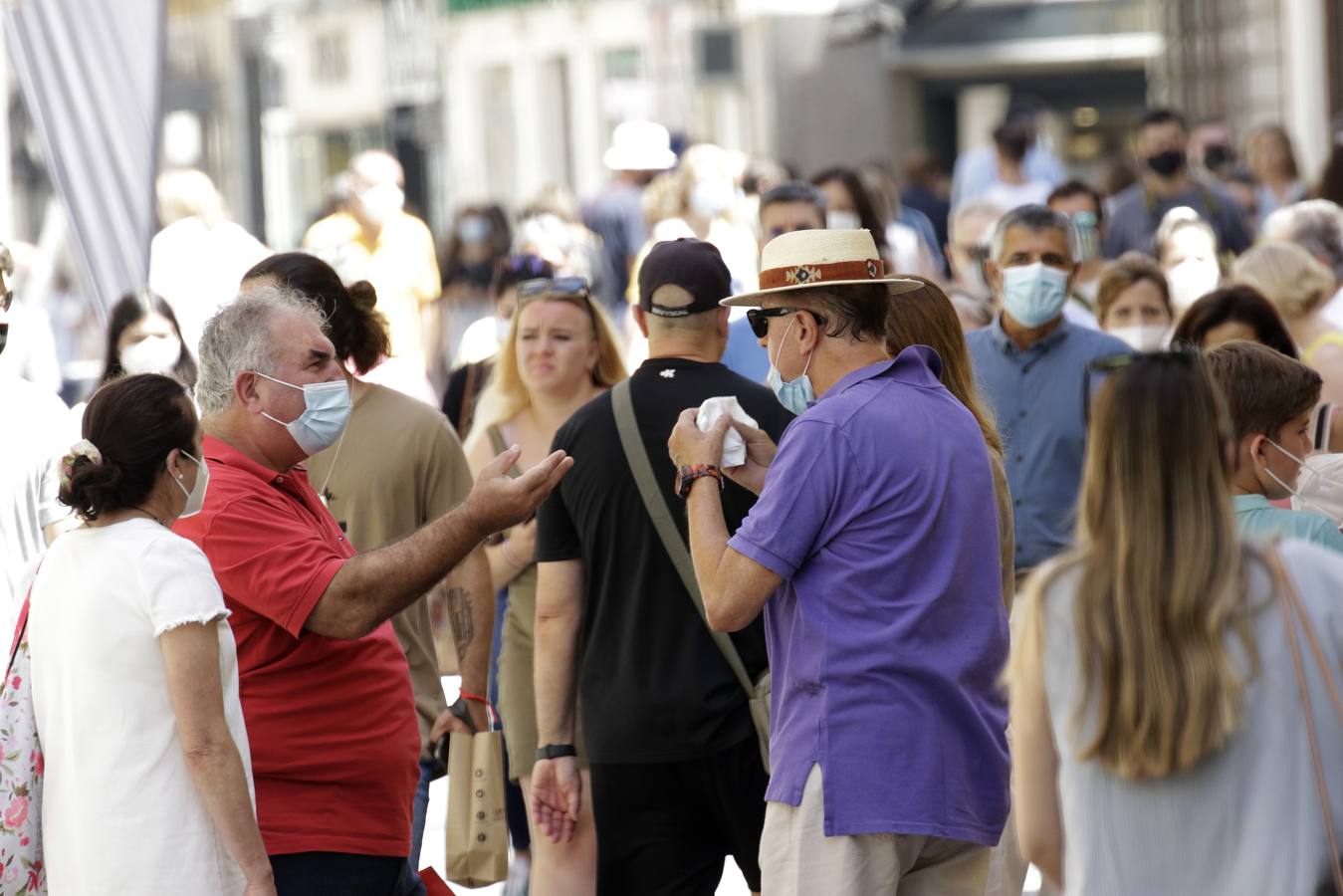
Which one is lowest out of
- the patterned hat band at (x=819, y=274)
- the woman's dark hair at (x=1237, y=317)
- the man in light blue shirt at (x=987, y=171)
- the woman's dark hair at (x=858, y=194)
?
the woman's dark hair at (x=1237, y=317)

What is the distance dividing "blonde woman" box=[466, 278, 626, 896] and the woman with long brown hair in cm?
153

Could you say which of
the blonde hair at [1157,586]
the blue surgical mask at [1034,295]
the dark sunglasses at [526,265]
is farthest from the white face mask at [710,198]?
the blonde hair at [1157,586]

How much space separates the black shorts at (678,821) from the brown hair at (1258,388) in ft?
4.79

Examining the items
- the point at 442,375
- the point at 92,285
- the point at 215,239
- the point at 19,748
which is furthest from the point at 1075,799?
the point at 442,375

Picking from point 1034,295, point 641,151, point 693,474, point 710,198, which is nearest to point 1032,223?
point 1034,295

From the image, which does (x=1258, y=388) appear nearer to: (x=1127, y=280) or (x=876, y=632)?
(x=876, y=632)

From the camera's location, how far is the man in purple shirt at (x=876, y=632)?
4051mm

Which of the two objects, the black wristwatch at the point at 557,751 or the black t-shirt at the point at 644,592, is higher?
the black t-shirt at the point at 644,592

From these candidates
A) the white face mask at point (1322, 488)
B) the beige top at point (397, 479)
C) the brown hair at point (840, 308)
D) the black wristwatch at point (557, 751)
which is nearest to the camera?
the brown hair at point (840, 308)

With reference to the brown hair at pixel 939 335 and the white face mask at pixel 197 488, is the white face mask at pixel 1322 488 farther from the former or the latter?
the white face mask at pixel 197 488

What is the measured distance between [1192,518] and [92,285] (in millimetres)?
5642

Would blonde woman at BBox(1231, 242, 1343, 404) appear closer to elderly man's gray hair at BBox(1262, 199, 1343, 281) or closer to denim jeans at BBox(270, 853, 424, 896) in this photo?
elderly man's gray hair at BBox(1262, 199, 1343, 281)

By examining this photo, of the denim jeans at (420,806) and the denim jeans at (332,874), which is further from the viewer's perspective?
the denim jeans at (420,806)

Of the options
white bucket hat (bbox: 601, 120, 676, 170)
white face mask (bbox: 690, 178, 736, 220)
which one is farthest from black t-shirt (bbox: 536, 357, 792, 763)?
white bucket hat (bbox: 601, 120, 676, 170)
